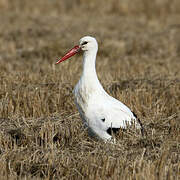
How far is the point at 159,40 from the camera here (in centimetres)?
1302

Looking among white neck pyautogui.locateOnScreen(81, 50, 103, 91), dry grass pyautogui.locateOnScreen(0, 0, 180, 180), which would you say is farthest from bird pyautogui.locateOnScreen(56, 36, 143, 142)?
dry grass pyautogui.locateOnScreen(0, 0, 180, 180)

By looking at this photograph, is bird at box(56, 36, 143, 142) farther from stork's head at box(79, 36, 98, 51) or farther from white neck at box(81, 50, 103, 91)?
stork's head at box(79, 36, 98, 51)

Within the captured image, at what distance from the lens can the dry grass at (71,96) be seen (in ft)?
15.1

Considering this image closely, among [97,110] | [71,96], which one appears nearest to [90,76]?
[97,110]

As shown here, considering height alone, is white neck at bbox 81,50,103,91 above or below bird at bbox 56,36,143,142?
above

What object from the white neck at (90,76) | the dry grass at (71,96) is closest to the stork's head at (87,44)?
the white neck at (90,76)

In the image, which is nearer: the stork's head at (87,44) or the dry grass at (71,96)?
the dry grass at (71,96)

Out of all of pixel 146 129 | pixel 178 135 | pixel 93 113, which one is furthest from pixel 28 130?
pixel 178 135

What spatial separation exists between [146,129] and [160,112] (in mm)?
1097

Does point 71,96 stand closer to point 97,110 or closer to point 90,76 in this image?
point 90,76

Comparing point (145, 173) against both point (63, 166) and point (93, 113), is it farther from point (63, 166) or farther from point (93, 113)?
point (93, 113)

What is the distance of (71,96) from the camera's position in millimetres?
7031

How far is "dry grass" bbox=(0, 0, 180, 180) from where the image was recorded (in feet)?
15.1

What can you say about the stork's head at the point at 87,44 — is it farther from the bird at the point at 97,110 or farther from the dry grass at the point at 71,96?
the dry grass at the point at 71,96
